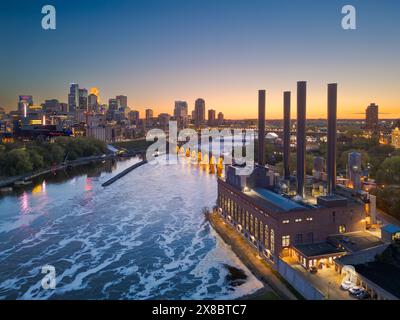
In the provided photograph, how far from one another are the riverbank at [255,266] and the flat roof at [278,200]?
1.73 meters

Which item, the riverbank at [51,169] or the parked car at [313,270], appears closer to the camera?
the parked car at [313,270]

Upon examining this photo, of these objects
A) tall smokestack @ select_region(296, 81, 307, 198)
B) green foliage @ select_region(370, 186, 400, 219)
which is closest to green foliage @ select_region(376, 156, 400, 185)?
green foliage @ select_region(370, 186, 400, 219)

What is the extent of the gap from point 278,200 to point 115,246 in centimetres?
612

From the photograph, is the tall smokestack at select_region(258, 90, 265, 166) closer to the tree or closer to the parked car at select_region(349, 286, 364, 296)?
the parked car at select_region(349, 286, 364, 296)

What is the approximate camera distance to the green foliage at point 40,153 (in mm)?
29891

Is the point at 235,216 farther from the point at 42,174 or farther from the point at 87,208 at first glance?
the point at 42,174

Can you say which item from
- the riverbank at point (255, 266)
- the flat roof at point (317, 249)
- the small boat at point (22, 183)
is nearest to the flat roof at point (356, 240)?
the flat roof at point (317, 249)

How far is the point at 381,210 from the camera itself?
16.4 m

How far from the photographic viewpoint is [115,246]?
1378 cm

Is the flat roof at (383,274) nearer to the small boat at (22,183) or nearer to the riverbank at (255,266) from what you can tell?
the riverbank at (255,266)

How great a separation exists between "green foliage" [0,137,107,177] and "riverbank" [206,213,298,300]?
795 inches

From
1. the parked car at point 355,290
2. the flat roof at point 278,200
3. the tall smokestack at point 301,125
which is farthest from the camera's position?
the tall smokestack at point 301,125
